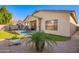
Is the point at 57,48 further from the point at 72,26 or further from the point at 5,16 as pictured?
the point at 5,16

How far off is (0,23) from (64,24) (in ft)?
3.11

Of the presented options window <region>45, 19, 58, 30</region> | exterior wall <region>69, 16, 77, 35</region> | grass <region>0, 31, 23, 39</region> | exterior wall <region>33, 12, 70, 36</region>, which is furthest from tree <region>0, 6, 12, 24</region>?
exterior wall <region>69, 16, 77, 35</region>

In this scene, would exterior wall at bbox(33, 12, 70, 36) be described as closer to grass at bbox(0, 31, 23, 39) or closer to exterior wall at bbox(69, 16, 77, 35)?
exterior wall at bbox(69, 16, 77, 35)

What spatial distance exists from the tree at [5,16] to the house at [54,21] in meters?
0.25

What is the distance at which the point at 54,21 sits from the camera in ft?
7.23

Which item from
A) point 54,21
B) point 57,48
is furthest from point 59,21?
point 57,48

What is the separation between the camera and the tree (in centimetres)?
219

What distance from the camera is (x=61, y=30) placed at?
2.20 m

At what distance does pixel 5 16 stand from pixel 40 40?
632 mm

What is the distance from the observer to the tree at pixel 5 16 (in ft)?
7.20
